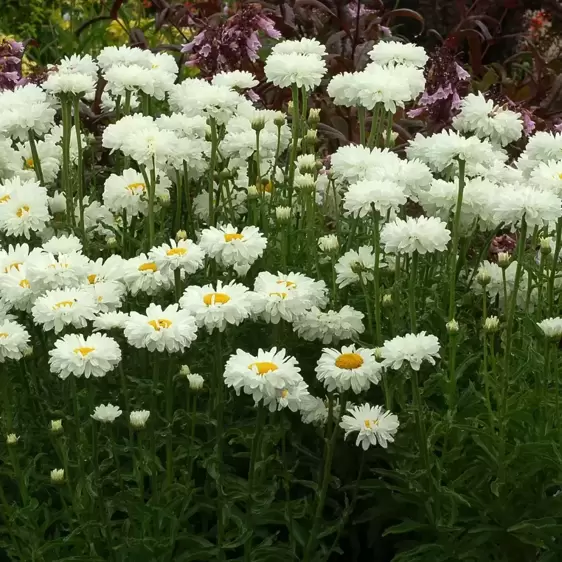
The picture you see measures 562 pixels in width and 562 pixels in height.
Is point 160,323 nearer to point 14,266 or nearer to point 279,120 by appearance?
point 14,266

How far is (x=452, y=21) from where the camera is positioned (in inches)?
226

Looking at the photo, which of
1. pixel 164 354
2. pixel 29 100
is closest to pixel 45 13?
pixel 29 100

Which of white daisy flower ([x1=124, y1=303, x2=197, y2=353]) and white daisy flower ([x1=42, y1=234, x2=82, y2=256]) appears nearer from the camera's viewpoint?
white daisy flower ([x1=124, y1=303, x2=197, y2=353])

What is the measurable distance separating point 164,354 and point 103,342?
0.43 m

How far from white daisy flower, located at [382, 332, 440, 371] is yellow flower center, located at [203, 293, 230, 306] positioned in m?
0.35

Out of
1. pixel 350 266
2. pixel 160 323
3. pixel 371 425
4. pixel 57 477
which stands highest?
pixel 160 323

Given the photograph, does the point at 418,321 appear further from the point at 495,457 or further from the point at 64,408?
the point at 64,408

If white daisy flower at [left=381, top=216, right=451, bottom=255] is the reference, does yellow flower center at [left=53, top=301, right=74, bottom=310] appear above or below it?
below

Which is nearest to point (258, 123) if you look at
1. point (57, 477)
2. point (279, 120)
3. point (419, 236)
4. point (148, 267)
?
point (279, 120)

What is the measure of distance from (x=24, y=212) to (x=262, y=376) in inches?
36.7

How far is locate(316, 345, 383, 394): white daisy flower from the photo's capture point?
202cm

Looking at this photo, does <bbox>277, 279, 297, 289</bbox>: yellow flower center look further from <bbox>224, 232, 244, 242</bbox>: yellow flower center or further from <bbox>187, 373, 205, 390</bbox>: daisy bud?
<bbox>187, 373, 205, 390</bbox>: daisy bud

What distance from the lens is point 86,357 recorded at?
1.93 metres

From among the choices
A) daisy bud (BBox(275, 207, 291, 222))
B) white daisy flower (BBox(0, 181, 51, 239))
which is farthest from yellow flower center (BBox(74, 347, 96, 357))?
daisy bud (BBox(275, 207, 291, 222))
